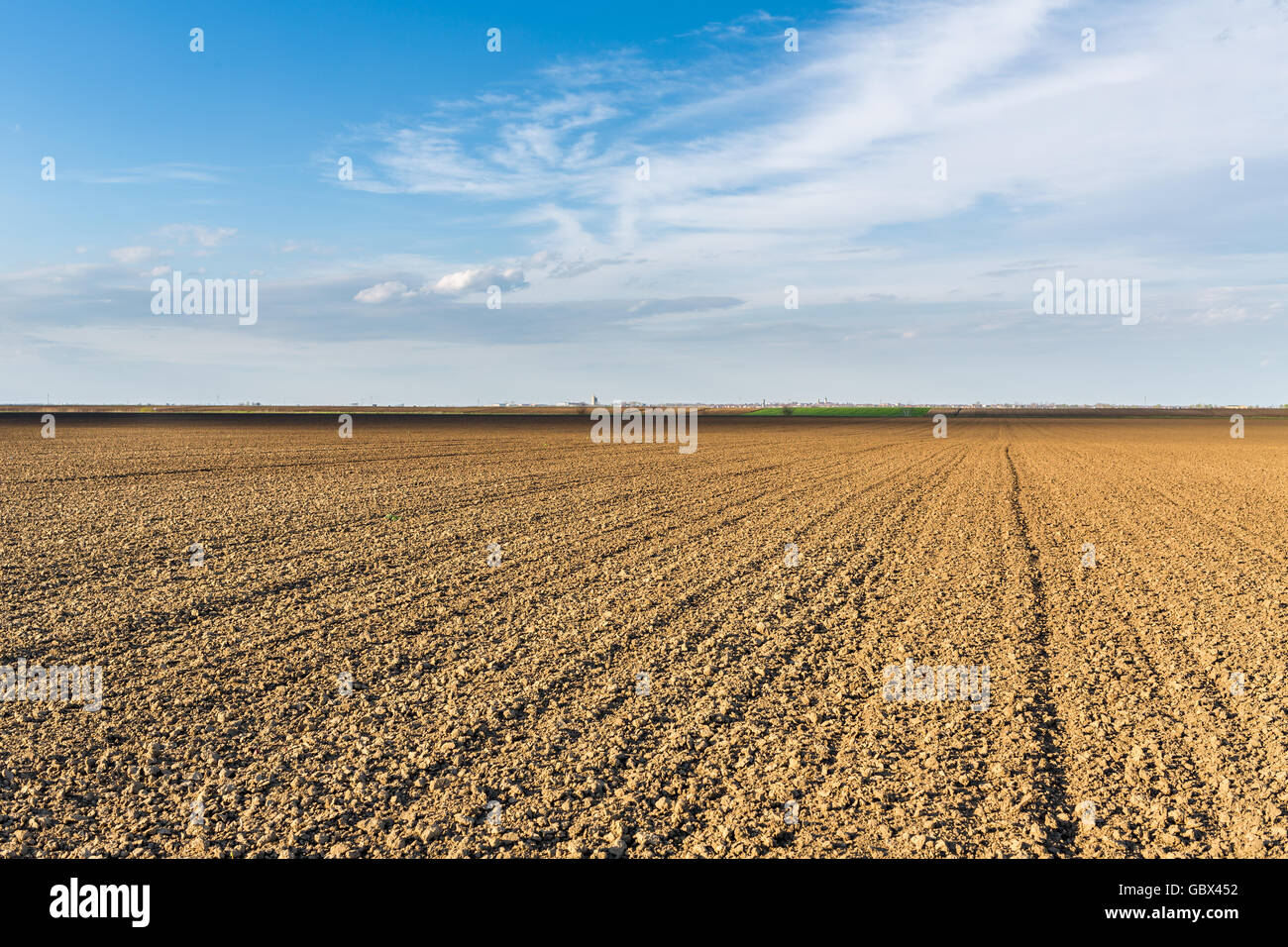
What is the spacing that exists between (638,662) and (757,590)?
11.1ft

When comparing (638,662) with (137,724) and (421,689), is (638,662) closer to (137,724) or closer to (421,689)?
(421,689)

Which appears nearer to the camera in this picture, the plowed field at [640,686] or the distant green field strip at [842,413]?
the plowed field at [640,686]

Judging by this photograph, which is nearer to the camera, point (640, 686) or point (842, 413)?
point (640, 686)

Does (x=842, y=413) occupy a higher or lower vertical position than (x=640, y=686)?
higher

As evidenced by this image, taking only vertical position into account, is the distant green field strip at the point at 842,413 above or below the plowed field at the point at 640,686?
above

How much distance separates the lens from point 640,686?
714cm

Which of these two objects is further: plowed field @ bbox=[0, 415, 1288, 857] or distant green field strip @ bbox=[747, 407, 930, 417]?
distant green field strip @ bbox=[747, 407, 930, 417]

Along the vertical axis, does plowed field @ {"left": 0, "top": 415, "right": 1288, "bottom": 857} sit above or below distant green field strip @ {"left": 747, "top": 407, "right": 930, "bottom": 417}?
below

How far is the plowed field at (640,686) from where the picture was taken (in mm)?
4887

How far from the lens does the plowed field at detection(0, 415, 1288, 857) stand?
192 inches
